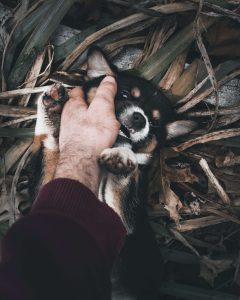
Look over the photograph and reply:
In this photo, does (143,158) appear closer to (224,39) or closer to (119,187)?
(119,187)

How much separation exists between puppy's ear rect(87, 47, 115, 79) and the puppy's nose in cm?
20

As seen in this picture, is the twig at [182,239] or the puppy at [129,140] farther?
the twig at [182,239]

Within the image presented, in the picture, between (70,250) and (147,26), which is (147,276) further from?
(147,26)

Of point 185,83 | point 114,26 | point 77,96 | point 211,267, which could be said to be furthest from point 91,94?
point 211,267

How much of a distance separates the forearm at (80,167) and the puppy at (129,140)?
9cm

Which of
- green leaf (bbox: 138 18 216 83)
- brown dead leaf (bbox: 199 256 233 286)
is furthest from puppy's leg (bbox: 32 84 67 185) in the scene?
brown dead leaf (bbox: 199 256 233 286)

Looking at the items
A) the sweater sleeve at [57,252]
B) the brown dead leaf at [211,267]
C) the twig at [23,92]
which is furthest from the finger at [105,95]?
the brown dead leaf at [211,267]

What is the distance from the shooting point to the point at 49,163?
1.82m

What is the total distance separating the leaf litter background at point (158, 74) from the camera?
1.81 metres

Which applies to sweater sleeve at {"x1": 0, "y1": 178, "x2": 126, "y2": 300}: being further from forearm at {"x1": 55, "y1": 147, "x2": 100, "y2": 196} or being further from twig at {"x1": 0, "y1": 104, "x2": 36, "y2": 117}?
twig at {"x1": 0, "y1": 104, "x2": 36, "y2": 117}

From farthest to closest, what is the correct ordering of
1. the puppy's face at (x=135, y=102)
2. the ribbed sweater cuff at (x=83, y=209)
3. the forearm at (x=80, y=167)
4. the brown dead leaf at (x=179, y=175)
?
the brown dead leaf at (x=179, y=175) < the puppy's face at (x=135, y=102) < the forearm at (x=80, y=167) < the ribbed sweater cuff at (x=83, y=209)

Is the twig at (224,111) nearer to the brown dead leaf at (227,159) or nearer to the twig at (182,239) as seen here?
the brown dead leaf at (227,159)

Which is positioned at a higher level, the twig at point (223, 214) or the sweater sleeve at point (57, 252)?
the sweater sleeve at point (57, 252)

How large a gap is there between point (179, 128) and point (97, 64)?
417 millimetres
